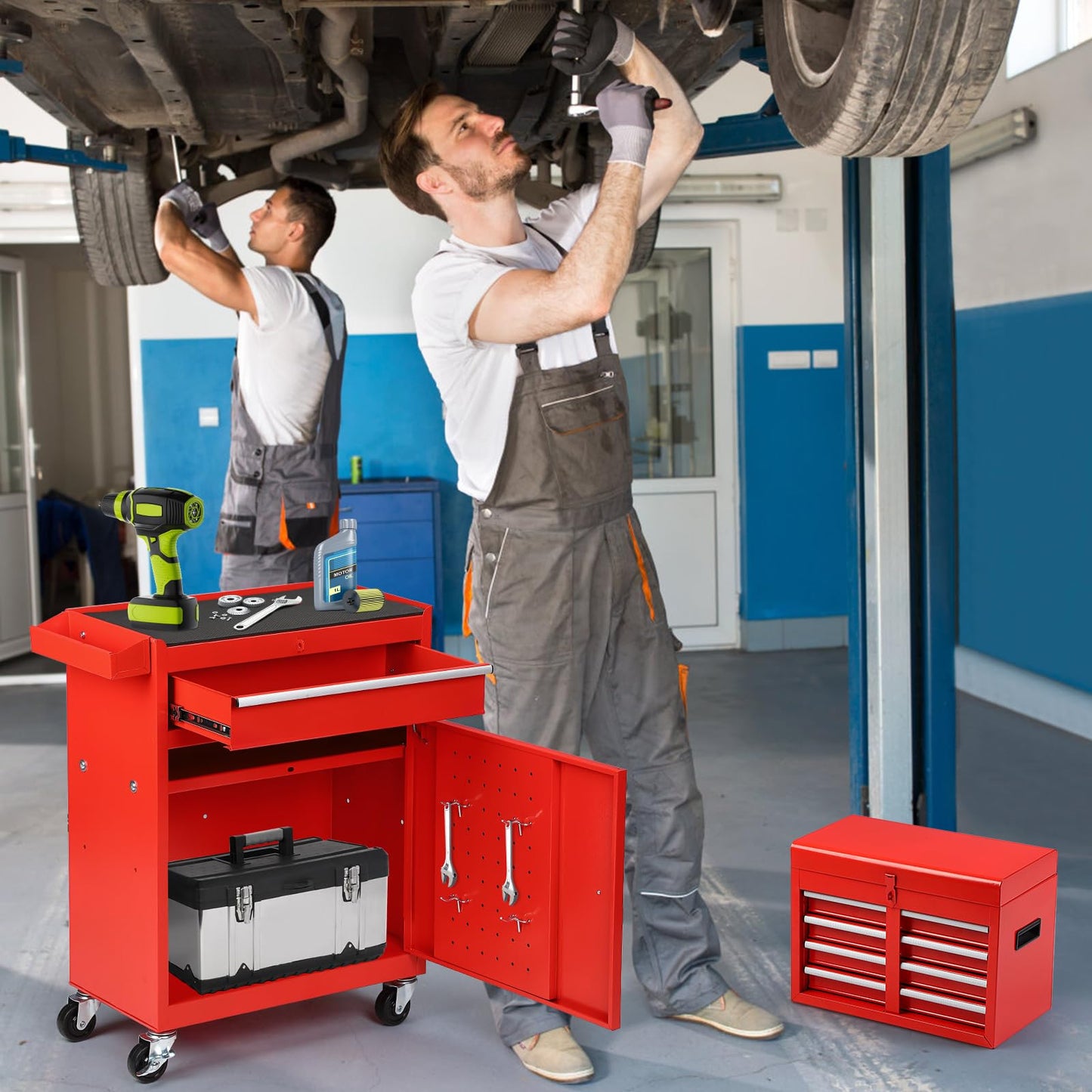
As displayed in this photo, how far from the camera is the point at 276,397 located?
3.81 meters

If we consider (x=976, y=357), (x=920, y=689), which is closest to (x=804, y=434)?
(x=976, y=357)

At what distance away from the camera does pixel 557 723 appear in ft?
8.09

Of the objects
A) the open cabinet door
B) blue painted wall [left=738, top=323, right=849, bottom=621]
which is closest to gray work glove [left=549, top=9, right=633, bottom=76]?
the open cabinet door

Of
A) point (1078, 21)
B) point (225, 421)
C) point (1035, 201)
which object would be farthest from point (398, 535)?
point (1078, 21)

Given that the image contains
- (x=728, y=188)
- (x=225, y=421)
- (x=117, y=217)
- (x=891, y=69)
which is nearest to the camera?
(x=891, y=69)

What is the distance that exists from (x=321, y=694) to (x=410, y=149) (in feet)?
3.57

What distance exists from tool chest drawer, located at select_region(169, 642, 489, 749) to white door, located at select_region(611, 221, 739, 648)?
13.8 ft

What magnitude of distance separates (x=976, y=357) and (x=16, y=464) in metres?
4.70

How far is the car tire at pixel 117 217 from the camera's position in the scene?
3904mm

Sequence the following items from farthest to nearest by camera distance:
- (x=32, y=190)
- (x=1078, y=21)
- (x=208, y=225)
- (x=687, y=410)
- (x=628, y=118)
→ 1. (x=687, y=410)
2. (x=32, y=190)
3. (x=1078, y=21)
4. (x=208, y=225)
5. (x=628, y=118)

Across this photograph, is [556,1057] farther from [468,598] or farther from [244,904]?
[468,598]

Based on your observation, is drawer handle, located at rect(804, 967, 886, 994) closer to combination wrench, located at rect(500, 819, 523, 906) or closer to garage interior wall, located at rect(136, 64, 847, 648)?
combination wrench, located at rect(500, 819, 523, 906)

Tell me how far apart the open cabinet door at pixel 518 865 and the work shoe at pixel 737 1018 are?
39 cm

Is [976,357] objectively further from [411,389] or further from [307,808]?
[307,808]
